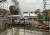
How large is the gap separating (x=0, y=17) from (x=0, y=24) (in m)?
1.03

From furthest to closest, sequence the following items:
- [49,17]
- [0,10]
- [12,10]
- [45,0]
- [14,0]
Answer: [12,10], [14,0], [0,10], [45,0], [49,17]

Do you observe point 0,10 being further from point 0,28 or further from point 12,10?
point 12,10

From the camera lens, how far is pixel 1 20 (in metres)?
10.6

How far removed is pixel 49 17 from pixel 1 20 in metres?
7.00

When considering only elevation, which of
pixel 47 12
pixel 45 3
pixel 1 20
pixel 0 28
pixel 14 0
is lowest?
pixel 0 28

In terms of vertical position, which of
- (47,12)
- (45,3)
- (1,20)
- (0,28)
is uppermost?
(45,3)

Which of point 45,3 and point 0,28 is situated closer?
point 0,28

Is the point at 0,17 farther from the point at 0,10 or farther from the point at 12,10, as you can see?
the point at 12,10

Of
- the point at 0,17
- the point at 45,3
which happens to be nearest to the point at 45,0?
the point at 45,3

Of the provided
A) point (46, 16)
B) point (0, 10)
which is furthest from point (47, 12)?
point (0, 10)

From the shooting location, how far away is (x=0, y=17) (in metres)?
10.8

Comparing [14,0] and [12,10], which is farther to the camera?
[12,10]

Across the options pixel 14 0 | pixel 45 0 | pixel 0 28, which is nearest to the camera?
pixel 0 28

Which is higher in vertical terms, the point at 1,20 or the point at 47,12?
the point at 47,12
